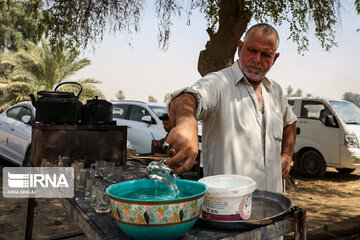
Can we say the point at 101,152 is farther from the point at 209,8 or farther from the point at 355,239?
the point at 209,8

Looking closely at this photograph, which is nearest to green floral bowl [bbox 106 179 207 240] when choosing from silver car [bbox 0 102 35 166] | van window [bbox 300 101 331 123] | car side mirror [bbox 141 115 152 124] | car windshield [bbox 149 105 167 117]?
silver car [bbox 0 102 35 166]

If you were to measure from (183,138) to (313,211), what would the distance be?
17.6ft

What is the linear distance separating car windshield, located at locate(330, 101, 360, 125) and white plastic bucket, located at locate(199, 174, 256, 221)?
25.5ft

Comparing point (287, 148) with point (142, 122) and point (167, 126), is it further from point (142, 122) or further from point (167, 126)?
point (142, 122)

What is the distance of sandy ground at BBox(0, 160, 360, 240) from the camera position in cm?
427

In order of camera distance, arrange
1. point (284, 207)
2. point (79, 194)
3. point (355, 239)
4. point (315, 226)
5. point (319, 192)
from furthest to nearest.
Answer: point (319, 192), point (315, 226), point (355, 239), point (79, 194), point (284, 207)

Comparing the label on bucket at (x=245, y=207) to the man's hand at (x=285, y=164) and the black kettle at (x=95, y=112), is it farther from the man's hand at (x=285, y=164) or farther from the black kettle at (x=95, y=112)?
the black kettle at (x=95, y=112)

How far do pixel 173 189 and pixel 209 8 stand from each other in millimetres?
7543

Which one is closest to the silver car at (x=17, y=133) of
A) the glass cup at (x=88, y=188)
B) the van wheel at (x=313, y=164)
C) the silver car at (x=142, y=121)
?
the silver car at (x=142, y=121)

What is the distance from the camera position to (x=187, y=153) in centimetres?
124

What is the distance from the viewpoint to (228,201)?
1236 millimetres

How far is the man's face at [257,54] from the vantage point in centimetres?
200

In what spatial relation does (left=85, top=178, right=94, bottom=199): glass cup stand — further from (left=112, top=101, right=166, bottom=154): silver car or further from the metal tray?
(left=112, top=101, right=166, bottom=154): silver car

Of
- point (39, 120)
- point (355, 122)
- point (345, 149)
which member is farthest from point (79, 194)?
point (355, 122)
